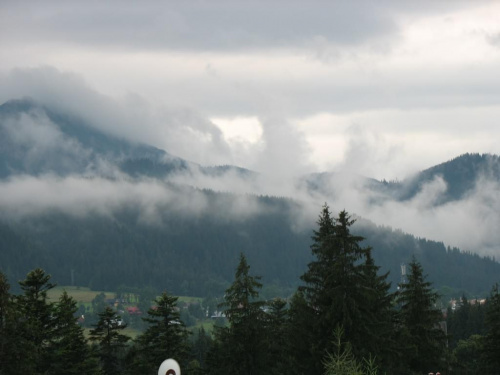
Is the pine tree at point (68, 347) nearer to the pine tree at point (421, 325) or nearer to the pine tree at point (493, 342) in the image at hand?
the pine tree at point (421, 325)

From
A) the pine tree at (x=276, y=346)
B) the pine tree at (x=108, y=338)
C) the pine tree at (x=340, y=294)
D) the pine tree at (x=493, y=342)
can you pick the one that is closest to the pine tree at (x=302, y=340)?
the pine tree at (x=340, y=294)

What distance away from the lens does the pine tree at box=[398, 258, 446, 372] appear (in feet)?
194

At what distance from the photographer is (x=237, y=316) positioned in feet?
190

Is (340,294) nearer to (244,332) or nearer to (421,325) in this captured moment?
(244,332)

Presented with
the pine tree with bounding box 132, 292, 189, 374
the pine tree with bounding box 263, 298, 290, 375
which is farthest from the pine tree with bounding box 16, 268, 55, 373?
the pine tree with bounding box 263, 298, 290, 375

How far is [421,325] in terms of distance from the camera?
59.4 metres

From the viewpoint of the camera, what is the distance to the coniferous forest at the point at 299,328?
4628cm

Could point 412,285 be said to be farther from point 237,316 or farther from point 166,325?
point 166,325

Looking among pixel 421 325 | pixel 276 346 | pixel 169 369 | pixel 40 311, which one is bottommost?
pixel 169 369

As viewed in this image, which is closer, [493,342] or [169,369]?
[169,369]

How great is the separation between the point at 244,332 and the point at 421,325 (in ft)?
43.0

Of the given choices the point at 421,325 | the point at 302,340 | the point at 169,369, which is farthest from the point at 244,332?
the point at 169,369

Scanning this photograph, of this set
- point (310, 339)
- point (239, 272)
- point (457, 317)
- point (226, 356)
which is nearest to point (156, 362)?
point (226, 356)

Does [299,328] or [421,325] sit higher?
[421,325]
